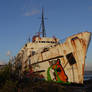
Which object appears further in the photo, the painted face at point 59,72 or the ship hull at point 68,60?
the painted face at point 59,72

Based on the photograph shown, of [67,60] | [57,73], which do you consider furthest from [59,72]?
[67,60]

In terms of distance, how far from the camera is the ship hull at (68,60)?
1519 centimetres

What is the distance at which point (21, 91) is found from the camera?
9.52 meters

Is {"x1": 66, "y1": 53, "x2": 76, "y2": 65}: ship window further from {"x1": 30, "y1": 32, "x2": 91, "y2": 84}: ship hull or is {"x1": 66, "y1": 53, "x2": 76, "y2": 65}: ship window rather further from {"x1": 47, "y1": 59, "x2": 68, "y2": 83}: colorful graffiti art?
{"x1": 47, "y1": 59, "x2": 68, "y2": 83}: colorful graffiti art

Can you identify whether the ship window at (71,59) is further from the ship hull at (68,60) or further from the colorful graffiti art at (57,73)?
the colorful graffiti art at (57,73)

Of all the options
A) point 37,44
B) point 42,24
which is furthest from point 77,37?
point 42,24

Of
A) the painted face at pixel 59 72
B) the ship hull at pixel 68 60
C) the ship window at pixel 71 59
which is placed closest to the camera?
the ship hull at pixel 68 60

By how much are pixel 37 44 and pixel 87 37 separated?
350 inches

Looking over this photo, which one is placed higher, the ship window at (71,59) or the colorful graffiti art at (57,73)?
the ship window at (71,59)

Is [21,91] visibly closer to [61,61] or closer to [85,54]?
[61,61]

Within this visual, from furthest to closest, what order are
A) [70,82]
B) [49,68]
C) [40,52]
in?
[40,52], [49,68], [70,82]

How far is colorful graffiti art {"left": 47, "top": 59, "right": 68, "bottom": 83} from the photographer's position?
15.4m

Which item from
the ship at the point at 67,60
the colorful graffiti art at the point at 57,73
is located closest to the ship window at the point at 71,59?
the ship at the point at 67,60

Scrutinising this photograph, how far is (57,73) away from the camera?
15758 mm
